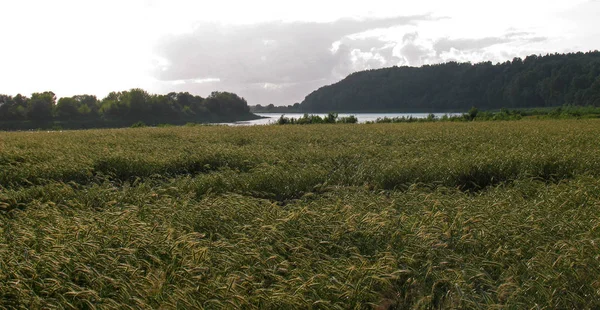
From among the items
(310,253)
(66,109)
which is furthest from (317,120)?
(310,253)

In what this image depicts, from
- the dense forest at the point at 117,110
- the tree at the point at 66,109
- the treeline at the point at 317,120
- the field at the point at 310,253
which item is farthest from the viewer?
the tree at the point at 66,109

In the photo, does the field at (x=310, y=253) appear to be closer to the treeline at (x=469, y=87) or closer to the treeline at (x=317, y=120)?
the treeline at (x=317, y=120)

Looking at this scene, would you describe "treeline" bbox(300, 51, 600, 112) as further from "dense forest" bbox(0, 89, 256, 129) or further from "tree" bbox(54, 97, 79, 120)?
"tree" bbox(54, 97, 79, 120)

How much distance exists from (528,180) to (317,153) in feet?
17.6

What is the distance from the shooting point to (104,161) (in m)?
12.3

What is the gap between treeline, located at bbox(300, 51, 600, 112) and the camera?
98812 millimetres

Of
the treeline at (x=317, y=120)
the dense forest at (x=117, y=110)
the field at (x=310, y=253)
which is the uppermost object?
the dense forest at (x=117, y=110)

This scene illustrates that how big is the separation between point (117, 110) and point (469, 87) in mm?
85804

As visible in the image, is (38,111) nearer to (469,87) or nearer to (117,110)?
(117,110)

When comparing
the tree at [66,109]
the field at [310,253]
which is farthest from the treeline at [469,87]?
the field at [310,253]

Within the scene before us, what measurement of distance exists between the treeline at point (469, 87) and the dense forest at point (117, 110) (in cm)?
5447

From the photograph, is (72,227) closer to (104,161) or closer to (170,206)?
(170,206)

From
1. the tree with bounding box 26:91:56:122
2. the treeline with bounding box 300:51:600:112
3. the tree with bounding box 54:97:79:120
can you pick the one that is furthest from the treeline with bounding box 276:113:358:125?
the treeline with bounding box 300:51:600:112

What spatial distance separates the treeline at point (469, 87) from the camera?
98812 millimetres
